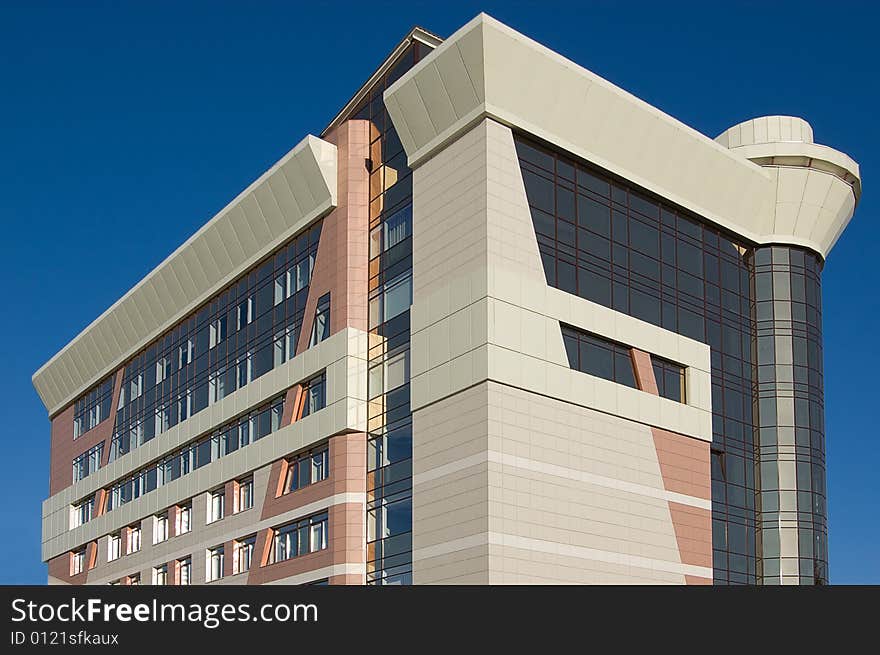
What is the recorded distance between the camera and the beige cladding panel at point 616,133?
1891 inches

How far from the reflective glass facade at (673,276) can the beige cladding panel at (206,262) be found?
10197 mm

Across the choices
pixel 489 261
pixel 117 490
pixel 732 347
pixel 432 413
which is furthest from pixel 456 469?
pixel 117 490

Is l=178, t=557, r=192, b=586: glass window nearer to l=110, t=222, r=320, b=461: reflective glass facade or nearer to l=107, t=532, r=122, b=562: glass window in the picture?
l=110, t=222, r=320, b=461: reflective glass facade

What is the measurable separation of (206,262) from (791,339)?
28258mm

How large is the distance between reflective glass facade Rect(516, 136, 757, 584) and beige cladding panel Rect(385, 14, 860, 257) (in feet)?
2.75

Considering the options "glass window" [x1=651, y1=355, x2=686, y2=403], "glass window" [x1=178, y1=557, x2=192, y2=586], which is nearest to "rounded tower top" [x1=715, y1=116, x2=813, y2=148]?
"glass window" [x1=651, y1=355, x2=686, y2=403]

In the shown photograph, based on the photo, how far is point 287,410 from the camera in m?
56.2

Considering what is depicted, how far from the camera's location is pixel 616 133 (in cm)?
5206

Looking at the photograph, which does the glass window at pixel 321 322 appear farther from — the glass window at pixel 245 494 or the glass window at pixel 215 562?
the glass window at pixel 215 562

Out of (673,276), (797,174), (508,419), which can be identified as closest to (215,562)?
(508,419)

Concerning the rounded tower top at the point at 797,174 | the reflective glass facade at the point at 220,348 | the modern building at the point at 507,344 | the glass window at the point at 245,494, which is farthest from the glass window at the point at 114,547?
the rounded tower top at the point at 797,174

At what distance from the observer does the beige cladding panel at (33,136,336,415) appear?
2203 inches
